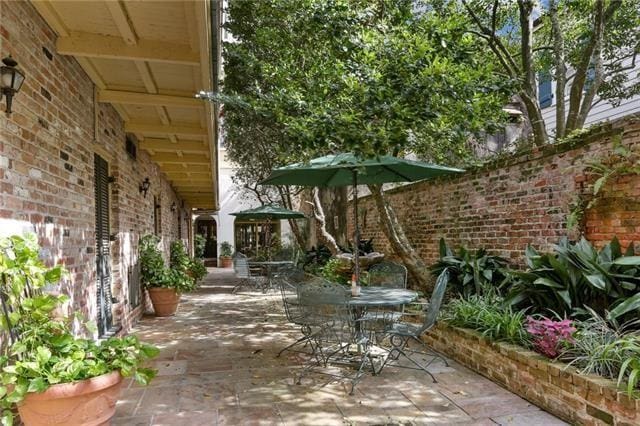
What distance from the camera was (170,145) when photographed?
7074mm

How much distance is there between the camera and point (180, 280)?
6.82m

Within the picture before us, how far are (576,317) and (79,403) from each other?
357 centimetres

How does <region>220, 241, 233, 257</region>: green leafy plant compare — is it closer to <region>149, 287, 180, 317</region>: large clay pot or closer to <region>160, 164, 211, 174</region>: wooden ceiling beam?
<region>160, 164, 211, 174</region>: wooden ceiling beam

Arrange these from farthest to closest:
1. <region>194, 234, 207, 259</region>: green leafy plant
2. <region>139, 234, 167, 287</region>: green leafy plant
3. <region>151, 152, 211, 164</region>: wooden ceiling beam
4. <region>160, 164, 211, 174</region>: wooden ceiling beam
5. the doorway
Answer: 1. the doorway
2. <region>194, 234, 207, 259</region>: green leafy plant
3. <region>160, 164, 211, 174</region>: wooden ceiling beam
4. <region>151, 152, 211, 164</region>: wooden ceiling beam
5. <region>139, 234, 167, 287</region>: green leafy plant

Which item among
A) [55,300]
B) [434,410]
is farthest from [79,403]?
[434,410]

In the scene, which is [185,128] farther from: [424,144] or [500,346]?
[500,346]

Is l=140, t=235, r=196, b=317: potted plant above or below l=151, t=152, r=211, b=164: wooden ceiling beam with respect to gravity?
below

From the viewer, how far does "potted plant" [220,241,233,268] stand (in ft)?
63.2

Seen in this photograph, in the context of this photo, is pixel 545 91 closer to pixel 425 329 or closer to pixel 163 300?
pixel 425 329

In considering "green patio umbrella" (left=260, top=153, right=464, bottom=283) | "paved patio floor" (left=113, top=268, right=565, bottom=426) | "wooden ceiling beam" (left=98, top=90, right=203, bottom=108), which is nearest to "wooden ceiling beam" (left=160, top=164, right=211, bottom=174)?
"wooden ceiling beam" (left=98, top=90, right=203, bottom=108)

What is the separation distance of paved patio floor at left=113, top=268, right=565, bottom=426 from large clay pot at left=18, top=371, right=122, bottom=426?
653 millimetres

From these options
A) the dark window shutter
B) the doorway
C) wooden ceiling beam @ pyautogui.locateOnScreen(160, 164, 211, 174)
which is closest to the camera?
wooden ceiling beam @ pyautogui.locateOnScreen(160, 164, 211, 174)

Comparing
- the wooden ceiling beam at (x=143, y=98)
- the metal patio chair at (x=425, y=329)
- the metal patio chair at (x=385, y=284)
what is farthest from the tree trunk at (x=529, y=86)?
the wooden ceiling beam at (x=143, y=98)

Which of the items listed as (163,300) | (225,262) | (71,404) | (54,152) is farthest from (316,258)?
(225,262)
